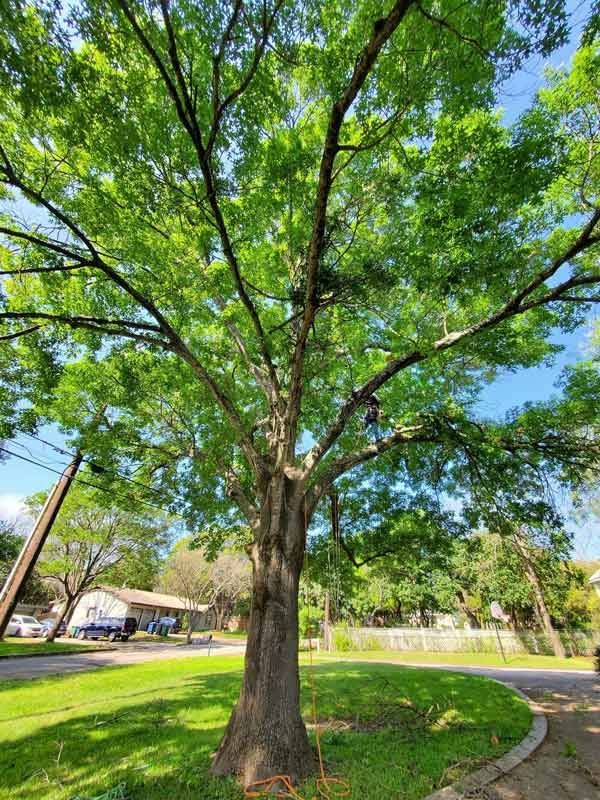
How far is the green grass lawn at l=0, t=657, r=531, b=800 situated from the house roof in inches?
1290

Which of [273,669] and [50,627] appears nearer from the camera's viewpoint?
[273,669]

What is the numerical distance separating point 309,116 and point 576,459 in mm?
7143

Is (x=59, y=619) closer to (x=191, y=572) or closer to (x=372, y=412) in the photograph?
(x=191, y=572)

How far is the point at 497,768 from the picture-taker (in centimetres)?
412

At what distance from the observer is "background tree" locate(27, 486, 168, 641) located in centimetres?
2145

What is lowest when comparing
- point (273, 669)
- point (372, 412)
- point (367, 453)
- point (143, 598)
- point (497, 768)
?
point (497, 768)

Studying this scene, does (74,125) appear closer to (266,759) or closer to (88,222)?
(88,222)

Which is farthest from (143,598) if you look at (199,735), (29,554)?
(199,735)

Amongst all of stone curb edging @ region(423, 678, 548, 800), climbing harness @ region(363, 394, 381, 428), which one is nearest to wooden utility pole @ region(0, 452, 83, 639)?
climbing harness @ region(363, 394, 381, 428)

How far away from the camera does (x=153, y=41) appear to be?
3.79 metres

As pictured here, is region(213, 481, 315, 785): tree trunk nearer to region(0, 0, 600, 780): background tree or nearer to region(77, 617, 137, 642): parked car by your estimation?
region(0, 0, 600, 780): background tree

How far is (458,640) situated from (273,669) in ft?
84.1

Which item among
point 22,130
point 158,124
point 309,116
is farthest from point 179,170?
point 309,116

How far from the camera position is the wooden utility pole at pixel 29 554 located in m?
11.2
